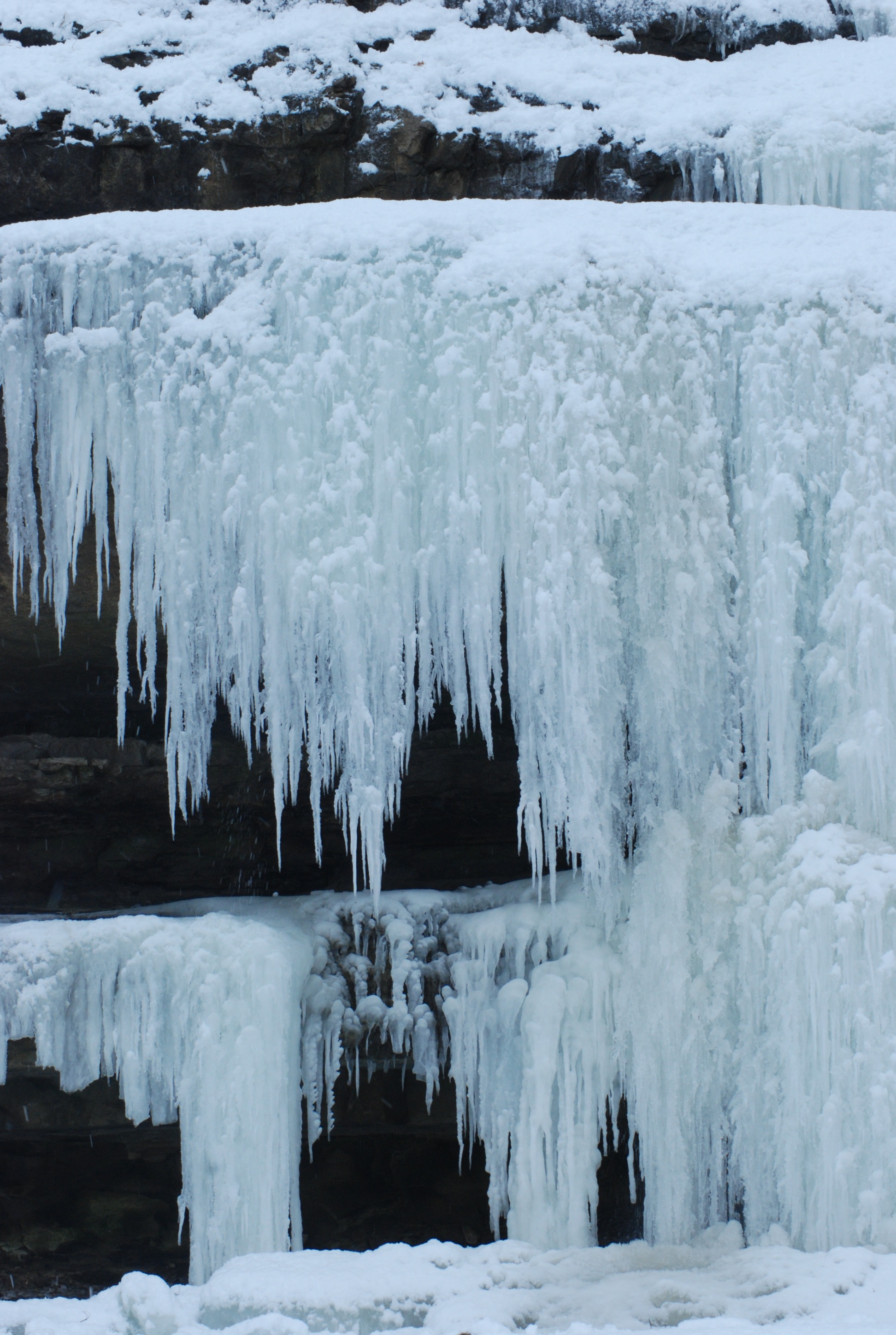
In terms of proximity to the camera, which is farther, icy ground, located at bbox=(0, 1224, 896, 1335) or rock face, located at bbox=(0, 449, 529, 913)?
rock face, located at bbox=(0, 449, 529, 913)

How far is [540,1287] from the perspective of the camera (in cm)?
328

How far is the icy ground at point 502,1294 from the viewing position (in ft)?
9.44

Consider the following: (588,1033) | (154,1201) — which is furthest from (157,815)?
(588,1033)

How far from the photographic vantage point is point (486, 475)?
3451mm

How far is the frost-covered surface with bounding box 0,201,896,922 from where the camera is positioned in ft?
11.3

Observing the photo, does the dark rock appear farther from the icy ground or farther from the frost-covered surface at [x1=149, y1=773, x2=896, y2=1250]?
the icy ground

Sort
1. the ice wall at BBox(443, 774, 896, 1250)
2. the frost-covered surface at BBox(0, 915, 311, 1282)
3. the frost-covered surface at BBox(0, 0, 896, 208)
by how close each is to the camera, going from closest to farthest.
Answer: the ice wall at BBox(443, 774, 896, 1250) < the frost-covered surface at BBox(0, 915, 311, 1282) < the frost-covered surface at BBox(0, 0, 896, 208)

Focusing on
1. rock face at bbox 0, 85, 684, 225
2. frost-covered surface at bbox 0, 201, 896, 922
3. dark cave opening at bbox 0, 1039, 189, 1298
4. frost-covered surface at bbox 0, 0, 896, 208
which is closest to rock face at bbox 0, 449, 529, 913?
dark cave opening at bbox 0, 1039, 189, 1298

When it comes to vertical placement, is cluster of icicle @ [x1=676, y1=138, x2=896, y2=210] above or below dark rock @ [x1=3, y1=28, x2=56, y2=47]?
below

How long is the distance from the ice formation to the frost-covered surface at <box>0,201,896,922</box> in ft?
0.04

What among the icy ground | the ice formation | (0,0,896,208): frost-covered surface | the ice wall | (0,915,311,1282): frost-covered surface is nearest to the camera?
the icy ground

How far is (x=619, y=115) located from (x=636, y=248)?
3.51 feet

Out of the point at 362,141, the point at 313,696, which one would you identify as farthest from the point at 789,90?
the point at 313,696

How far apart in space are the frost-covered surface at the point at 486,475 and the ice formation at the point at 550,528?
0.04 feet
